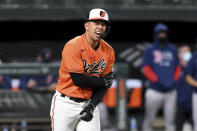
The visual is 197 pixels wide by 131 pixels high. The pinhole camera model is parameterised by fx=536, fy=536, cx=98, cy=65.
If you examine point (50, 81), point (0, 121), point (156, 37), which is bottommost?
point (0, 121)

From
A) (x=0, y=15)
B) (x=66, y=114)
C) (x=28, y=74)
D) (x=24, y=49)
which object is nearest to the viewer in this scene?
(x=66, y=114)


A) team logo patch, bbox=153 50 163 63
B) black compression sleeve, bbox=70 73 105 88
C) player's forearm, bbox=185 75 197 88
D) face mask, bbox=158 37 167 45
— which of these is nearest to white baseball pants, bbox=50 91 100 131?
black compression sleeve, bbox=70 73 105 88

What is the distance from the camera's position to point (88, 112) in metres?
3.95

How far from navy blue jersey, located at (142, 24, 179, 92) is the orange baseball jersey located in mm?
2782

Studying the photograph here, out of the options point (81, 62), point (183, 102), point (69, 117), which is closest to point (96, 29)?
point (81, 62)

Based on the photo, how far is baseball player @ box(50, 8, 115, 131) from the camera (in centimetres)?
393

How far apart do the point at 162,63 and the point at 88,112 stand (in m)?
3.14

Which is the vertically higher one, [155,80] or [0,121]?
[155,80]

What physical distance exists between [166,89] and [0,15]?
3795mm

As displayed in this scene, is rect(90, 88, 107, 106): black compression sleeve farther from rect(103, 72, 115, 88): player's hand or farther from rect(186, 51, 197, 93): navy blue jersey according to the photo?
rect(186, 51, 197, 93): navy blue jersey

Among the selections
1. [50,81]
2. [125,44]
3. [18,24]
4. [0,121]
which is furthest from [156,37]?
[18,24]

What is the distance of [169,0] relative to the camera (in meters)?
9.67

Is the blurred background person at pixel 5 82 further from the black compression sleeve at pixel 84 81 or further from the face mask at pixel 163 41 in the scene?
the black compression sleeve at pixel 84 81

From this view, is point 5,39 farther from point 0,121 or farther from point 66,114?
point 66,114
